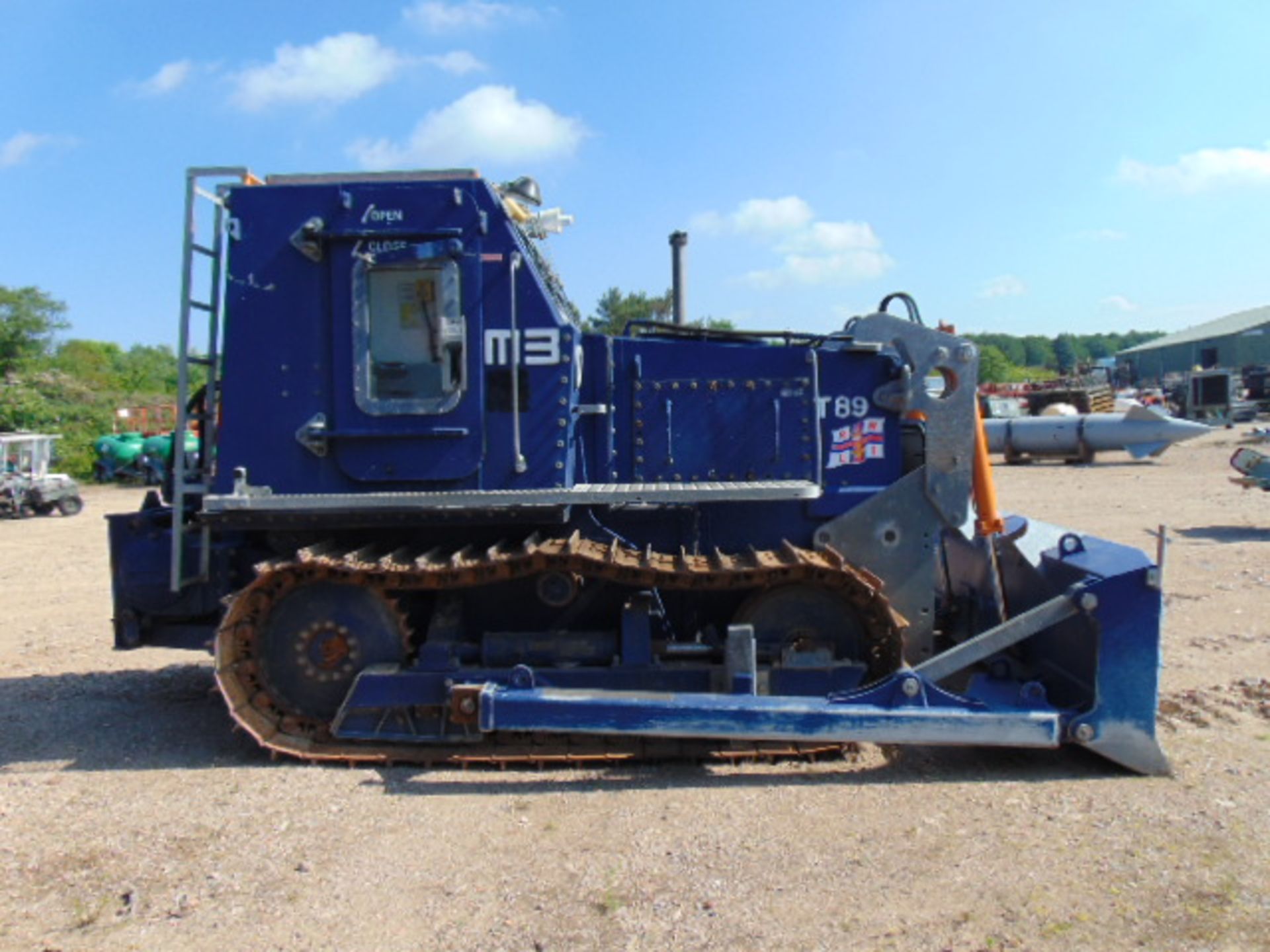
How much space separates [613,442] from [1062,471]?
23256 mm

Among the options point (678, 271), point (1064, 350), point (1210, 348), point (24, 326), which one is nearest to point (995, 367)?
point (1210, 348)

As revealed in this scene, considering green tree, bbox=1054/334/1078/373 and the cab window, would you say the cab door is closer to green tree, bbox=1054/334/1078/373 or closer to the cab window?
the cab window

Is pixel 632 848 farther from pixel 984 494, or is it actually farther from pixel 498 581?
pixel 984 494

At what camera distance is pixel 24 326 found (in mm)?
40812

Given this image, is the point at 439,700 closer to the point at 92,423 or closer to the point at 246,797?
the point at 246,797

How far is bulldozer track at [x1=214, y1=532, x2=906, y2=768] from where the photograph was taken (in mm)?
5414

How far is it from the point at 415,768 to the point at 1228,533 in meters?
13.1

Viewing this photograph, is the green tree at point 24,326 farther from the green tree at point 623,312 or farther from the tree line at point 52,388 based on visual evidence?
the green tree at point 623,312

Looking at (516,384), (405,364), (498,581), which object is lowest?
(498,581)

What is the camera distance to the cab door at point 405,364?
566cm

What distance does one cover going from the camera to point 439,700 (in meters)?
5.54

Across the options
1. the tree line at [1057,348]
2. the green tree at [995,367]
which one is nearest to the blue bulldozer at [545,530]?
the green tree at [995,367]

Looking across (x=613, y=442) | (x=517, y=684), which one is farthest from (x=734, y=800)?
(x=613, y=442)

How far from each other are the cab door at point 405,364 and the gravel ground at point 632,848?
1758 millimetres
